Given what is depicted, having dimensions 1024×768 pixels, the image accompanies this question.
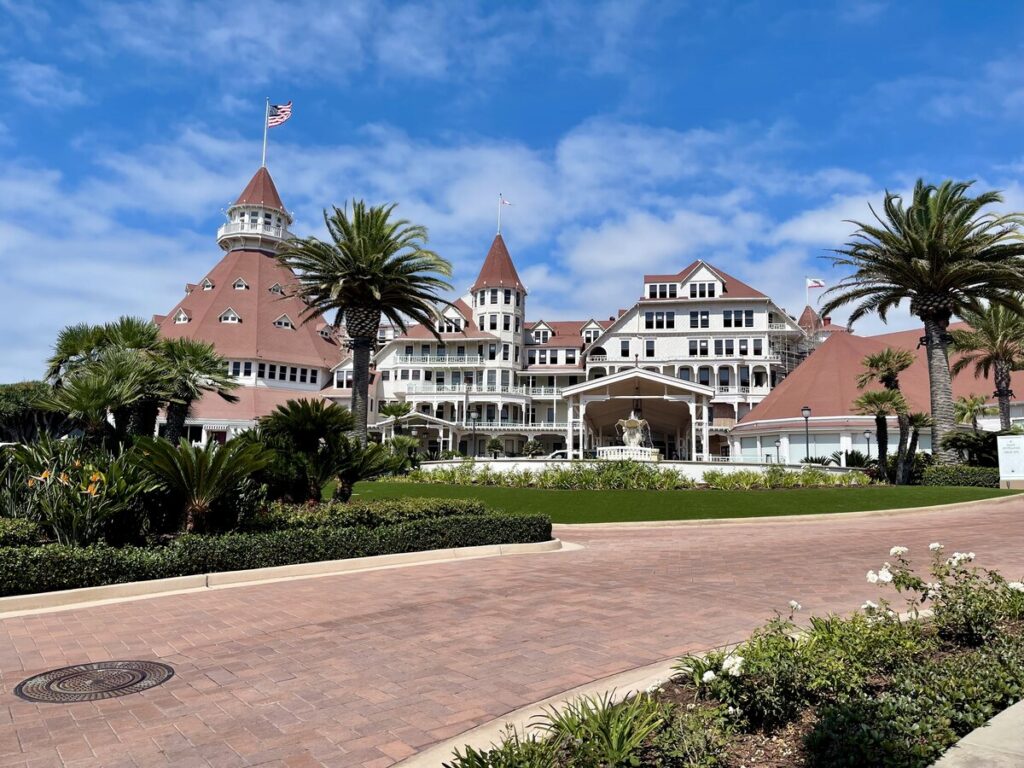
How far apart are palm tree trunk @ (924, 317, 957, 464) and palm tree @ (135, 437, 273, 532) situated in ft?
110

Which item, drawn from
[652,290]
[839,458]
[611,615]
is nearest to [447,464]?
[839,458]

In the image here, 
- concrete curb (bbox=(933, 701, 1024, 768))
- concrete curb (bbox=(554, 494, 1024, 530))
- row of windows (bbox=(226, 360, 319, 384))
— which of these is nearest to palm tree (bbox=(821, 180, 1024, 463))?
concrete curb (bbox=(554, 494, 1024, 530))

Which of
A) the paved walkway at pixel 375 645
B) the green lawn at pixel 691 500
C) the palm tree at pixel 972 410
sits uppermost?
the palm tree at pixel 972 410

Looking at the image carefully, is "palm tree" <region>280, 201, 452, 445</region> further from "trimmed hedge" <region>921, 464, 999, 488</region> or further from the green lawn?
"trimmed hedge" <region>921, 464, 999, 488</region>

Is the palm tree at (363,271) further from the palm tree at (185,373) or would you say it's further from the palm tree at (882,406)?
the palm tree at (882,406)

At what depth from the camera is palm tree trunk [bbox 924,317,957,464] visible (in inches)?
1371

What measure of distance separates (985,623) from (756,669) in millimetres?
2848

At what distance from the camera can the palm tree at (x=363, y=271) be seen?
1378 inches

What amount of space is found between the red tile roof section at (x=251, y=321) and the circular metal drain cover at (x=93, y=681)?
189 ft

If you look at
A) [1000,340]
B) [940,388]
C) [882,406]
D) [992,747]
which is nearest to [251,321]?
[882,406]

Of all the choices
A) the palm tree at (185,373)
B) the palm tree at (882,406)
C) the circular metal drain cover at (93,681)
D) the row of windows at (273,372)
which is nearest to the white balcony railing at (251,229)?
the row of windows at (273,372)

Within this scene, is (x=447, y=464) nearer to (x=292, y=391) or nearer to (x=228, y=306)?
(x=292, y=391)

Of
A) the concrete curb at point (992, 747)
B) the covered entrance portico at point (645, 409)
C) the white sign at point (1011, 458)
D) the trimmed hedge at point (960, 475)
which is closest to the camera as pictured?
the concrete curb at point (992, 747)

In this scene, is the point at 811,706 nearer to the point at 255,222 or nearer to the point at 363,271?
the point at 363,271
